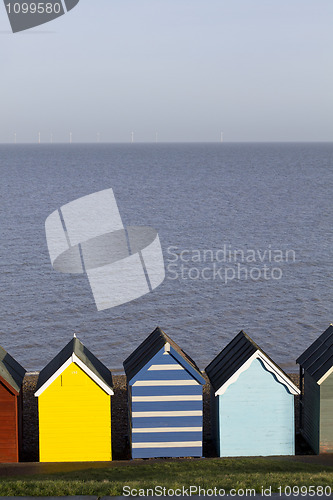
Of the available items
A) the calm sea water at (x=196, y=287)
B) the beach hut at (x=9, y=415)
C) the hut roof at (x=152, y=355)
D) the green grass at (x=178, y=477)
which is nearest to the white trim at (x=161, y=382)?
the hut roof at (x=152, y=355)

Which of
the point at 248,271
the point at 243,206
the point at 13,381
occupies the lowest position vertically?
the point at 243,206

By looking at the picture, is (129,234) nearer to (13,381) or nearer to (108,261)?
(108,261)

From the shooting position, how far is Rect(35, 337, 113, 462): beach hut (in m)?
14.1

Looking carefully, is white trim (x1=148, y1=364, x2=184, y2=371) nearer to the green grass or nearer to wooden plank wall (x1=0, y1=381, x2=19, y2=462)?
the green grass

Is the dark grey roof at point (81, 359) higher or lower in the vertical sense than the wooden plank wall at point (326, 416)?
higher

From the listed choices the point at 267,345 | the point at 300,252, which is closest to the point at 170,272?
the point at 300,252

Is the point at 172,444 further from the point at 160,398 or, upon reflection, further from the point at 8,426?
the point at 8,426

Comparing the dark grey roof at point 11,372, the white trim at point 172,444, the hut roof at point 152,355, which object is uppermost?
the hut roof at point 152,355

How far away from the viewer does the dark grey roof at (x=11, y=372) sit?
46.3ft

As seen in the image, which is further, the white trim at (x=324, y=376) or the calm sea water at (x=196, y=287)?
the calm sea water at (x=196, y=287)

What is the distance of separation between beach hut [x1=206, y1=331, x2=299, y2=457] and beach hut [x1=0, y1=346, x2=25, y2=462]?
3.78 metres

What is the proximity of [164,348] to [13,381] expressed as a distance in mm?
2992

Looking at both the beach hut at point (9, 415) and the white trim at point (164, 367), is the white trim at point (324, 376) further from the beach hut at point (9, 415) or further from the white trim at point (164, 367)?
the beach hut at point (9, 415)

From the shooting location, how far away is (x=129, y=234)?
4956 cm
